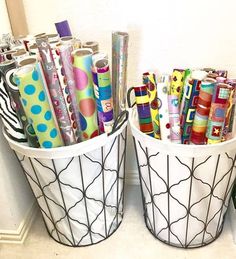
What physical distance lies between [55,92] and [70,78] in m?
0.04

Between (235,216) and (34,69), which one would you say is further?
(235,216)

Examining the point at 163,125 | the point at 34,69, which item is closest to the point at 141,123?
the point at 163,125

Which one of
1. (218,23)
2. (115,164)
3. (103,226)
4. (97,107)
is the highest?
(218,23)

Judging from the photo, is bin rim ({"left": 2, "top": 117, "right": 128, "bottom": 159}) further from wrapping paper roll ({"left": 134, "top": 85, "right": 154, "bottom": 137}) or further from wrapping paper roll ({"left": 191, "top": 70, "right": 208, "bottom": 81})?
wrapping paper roll ({"left": 191, "top": 70, "right": 208, "bottom": 81})

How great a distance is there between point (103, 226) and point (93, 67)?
34 cm

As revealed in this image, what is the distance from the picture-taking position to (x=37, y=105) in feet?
1.61

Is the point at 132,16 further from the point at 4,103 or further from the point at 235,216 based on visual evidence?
the point at 235,216

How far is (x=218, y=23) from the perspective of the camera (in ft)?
1.98

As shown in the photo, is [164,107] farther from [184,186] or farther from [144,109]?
[184,186]

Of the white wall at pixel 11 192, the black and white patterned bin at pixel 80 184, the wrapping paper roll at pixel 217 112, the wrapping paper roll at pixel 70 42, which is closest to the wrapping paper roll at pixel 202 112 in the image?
the wrapping paper roll at pixel 217 112

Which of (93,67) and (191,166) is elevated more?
(93,67)

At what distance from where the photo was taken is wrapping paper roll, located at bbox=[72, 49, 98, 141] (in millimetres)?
511

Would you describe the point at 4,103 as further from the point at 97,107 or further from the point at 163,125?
the point at 163,125

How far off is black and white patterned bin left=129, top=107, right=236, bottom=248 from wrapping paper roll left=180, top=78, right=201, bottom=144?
0.06m
